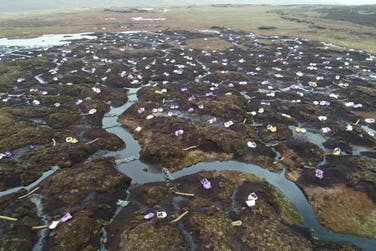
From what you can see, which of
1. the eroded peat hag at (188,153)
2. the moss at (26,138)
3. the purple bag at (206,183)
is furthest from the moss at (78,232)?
the moss at (26,138)

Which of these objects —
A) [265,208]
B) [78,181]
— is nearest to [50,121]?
[78,181]

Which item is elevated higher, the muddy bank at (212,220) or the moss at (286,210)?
the muddy bank at (212,220)

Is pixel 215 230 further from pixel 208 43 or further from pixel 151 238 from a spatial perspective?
pixel 208 43

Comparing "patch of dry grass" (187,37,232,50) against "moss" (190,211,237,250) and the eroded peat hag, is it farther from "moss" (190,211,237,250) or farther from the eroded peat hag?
"moss" (190,211,237,250)

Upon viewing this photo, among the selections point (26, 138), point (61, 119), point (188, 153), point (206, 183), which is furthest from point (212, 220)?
point (61, 119)

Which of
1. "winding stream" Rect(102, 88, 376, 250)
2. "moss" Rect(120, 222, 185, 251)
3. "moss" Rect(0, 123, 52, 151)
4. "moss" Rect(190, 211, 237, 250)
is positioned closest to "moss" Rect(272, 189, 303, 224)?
"winding stream" Rect(102, 88, 376, 250)

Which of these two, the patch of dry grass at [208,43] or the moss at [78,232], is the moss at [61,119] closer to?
the moss at [78,232]
